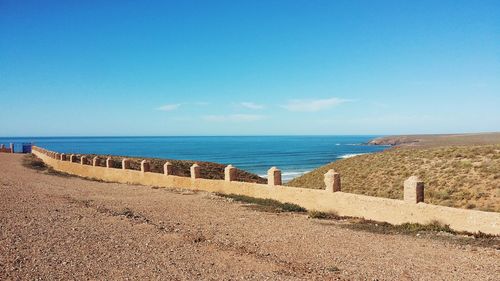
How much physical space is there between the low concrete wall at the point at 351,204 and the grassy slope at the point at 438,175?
16.0 ft

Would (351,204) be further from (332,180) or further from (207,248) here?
(207,248)

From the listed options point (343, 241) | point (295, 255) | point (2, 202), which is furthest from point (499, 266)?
point (2, 202)

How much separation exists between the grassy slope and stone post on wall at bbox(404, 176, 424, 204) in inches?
185

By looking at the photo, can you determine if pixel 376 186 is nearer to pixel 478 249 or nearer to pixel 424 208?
pixel 424 208

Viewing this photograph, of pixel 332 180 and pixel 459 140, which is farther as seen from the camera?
pixel 459 140

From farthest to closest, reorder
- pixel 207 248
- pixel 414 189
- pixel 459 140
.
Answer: pixel 459 140 < pixel 414 189 < pixel 207 248

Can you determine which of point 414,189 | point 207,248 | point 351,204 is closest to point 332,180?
point 351,204

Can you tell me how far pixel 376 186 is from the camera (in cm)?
2466

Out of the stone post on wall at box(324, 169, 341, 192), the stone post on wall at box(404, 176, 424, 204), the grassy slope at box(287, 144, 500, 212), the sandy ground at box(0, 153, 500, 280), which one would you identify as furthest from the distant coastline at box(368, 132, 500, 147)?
the sandy ground at box(0, 153, 500, 280)

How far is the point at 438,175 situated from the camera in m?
22.4

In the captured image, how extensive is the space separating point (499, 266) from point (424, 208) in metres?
4.31

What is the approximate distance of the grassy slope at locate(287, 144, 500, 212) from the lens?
17875mm

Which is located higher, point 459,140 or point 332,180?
point 332,180

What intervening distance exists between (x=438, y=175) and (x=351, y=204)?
10064 mm
